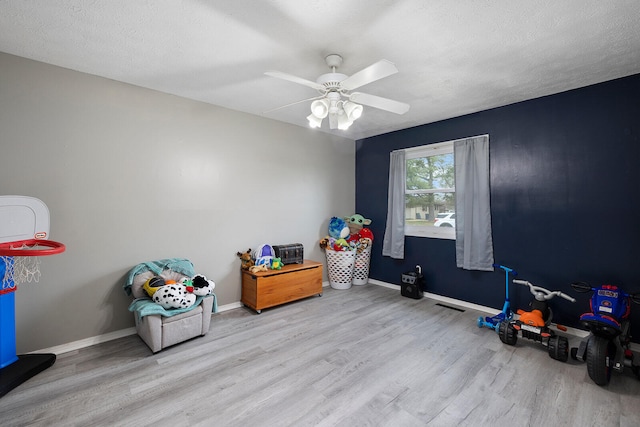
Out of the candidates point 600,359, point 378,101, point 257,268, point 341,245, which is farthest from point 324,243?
point 600,359

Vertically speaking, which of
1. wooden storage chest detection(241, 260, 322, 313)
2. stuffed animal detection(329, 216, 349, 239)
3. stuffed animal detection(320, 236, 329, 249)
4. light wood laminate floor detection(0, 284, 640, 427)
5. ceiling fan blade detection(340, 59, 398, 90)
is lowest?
light wood laminate floor detection(0, 284, 640, 427)

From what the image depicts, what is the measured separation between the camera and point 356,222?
15.5ft

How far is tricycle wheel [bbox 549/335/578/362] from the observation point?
2.28 m

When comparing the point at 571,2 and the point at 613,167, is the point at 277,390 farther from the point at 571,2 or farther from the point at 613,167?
the point at 613,167

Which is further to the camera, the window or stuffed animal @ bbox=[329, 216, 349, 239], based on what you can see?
stuffed animal @ bbox=[329, 216, 349, 239]

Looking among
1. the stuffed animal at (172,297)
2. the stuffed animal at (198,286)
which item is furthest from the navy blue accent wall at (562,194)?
the stuffed animal at (172,297)

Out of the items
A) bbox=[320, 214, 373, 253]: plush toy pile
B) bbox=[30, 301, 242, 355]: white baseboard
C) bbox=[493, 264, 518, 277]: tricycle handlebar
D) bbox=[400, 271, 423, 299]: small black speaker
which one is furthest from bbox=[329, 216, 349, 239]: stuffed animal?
bbox=[30, 301, 242, 355]: white baseboard

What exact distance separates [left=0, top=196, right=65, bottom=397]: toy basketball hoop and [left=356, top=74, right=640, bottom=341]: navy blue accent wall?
433cm

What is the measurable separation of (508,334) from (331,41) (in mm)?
3052

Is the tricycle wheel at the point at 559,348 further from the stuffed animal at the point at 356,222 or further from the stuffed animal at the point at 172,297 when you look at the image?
the stuffed animal at the point at 172,297

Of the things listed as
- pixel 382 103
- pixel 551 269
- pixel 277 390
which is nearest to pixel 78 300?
pixel 277 390

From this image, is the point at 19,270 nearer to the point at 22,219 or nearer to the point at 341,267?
the point at 22,219

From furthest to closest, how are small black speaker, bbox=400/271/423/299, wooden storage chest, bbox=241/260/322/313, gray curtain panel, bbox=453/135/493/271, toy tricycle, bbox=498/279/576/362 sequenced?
small black speaker, bbox=400/271/423/299, gray curtain panel, bbox=453/135/493/271, wooden storage chest, bbox=241/260/322/313, toy tricycle, bbox=498/279/576/362

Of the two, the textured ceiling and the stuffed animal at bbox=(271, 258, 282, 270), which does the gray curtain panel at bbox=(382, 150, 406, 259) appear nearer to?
the textured ceiling
